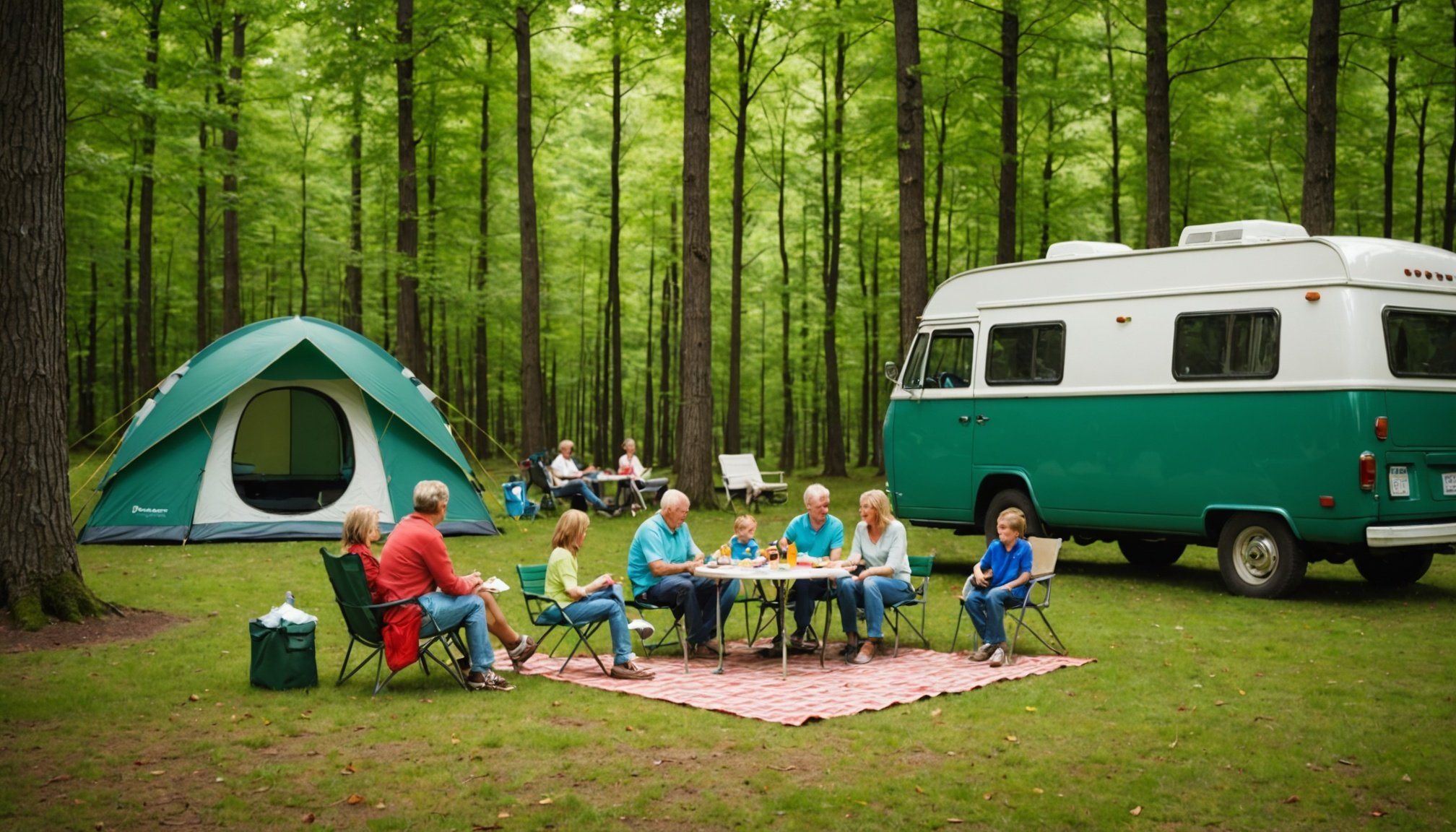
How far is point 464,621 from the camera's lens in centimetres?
726

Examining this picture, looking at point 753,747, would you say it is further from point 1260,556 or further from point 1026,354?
point 1026,354

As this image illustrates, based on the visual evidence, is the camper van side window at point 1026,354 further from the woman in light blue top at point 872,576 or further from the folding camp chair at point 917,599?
the woman in light blue top at point 872,576

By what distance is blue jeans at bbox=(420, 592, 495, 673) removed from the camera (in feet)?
23.5

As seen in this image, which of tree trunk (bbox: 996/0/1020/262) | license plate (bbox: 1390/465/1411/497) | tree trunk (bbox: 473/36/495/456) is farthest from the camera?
tree trunk (bbox: 473/36/495/456)

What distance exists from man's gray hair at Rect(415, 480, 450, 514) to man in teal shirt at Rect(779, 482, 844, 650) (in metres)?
2.35

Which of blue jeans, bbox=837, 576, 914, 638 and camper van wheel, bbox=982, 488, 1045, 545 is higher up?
camper van wheel, bbox=982, 488, 1045, 545

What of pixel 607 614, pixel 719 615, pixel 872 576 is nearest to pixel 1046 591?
pixel 872 576

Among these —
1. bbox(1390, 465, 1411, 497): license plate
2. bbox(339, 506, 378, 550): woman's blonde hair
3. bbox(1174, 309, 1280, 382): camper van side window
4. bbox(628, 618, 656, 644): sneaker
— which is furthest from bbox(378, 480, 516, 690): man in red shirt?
bbox(1390, 465, 1411, 497): license plate

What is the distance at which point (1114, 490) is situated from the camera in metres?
11.1

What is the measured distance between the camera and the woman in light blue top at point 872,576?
828 centimetres

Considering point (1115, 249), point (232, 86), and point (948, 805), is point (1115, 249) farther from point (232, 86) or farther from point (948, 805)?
point (232, 86)

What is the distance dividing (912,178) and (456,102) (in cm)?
1144

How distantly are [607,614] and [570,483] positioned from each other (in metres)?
9.32

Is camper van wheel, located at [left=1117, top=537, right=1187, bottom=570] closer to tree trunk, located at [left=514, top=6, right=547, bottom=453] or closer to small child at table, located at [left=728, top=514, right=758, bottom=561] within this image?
small child at table, located at [left=728, top=514, right=758, bottom=561]
